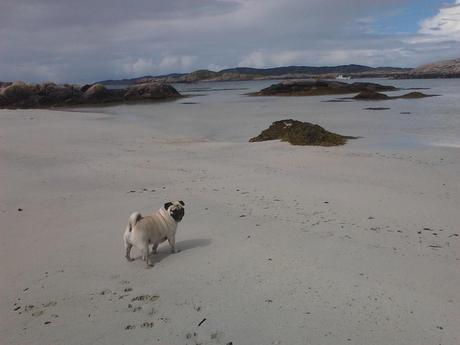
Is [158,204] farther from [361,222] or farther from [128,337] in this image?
[128,337]

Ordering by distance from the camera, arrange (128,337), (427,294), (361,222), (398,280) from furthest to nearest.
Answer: (361,222), (398,280), (427,294), (128,337)

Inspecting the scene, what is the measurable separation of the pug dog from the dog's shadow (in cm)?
8

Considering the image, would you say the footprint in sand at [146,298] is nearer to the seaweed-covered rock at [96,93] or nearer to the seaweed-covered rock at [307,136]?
the seaweed-covered rock at [307,136]

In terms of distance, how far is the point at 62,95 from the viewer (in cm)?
4719

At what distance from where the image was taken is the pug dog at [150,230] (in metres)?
5.34

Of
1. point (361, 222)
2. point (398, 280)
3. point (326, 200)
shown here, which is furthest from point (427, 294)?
point (326, 200)

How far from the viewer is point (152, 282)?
4.96 metres

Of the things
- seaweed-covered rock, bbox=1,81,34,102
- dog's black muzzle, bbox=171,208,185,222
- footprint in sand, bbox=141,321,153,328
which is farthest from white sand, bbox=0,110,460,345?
seaweed-covered rock, bbox=1,81,34,102

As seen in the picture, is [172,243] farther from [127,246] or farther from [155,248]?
[127,246]

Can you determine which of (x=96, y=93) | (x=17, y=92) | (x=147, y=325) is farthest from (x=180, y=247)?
(x=96, y=93)

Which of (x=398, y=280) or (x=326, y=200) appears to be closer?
(x=398, y=280)

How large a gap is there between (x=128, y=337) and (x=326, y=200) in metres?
4.95

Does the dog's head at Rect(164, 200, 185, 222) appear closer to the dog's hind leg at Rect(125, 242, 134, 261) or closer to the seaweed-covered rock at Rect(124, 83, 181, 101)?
the dog's hind leg at Rect(125, 242, 134, 261)

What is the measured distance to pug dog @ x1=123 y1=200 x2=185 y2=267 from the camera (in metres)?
5.34
